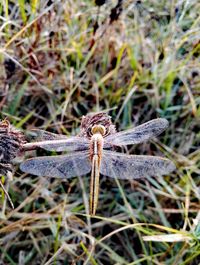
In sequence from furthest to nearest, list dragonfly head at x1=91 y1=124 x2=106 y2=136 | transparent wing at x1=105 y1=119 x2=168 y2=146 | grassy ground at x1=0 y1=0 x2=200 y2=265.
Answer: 1. grassy ground at x1=0 y1=0 x2=200 y2=265
2. transparent wing at x1=105 y1=119 x2=168 y2=146
3. dragonfly head at x1=91 y1=124 x2=106 y2=136

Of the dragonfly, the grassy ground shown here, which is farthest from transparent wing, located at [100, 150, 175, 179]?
the grassy ground

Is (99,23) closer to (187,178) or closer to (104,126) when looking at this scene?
(187,178)

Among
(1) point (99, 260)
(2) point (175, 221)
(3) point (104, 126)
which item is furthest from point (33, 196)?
(3) point (104, 126)

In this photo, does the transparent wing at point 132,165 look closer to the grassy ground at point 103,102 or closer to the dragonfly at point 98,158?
the dragonfly at point 98,158

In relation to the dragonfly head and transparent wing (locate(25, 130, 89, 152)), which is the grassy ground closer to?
transparent wing (locate(25, 130, 89, 152))

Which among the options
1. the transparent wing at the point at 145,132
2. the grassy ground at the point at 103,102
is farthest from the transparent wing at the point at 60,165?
the grassy ground at the point at 103,102

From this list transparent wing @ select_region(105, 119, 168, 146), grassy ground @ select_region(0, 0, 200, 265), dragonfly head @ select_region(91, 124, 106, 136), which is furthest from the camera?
grassy ground @ select_region(0, 0, 200, 265)

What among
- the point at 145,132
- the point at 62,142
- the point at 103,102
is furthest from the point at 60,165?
the point at 103,102
